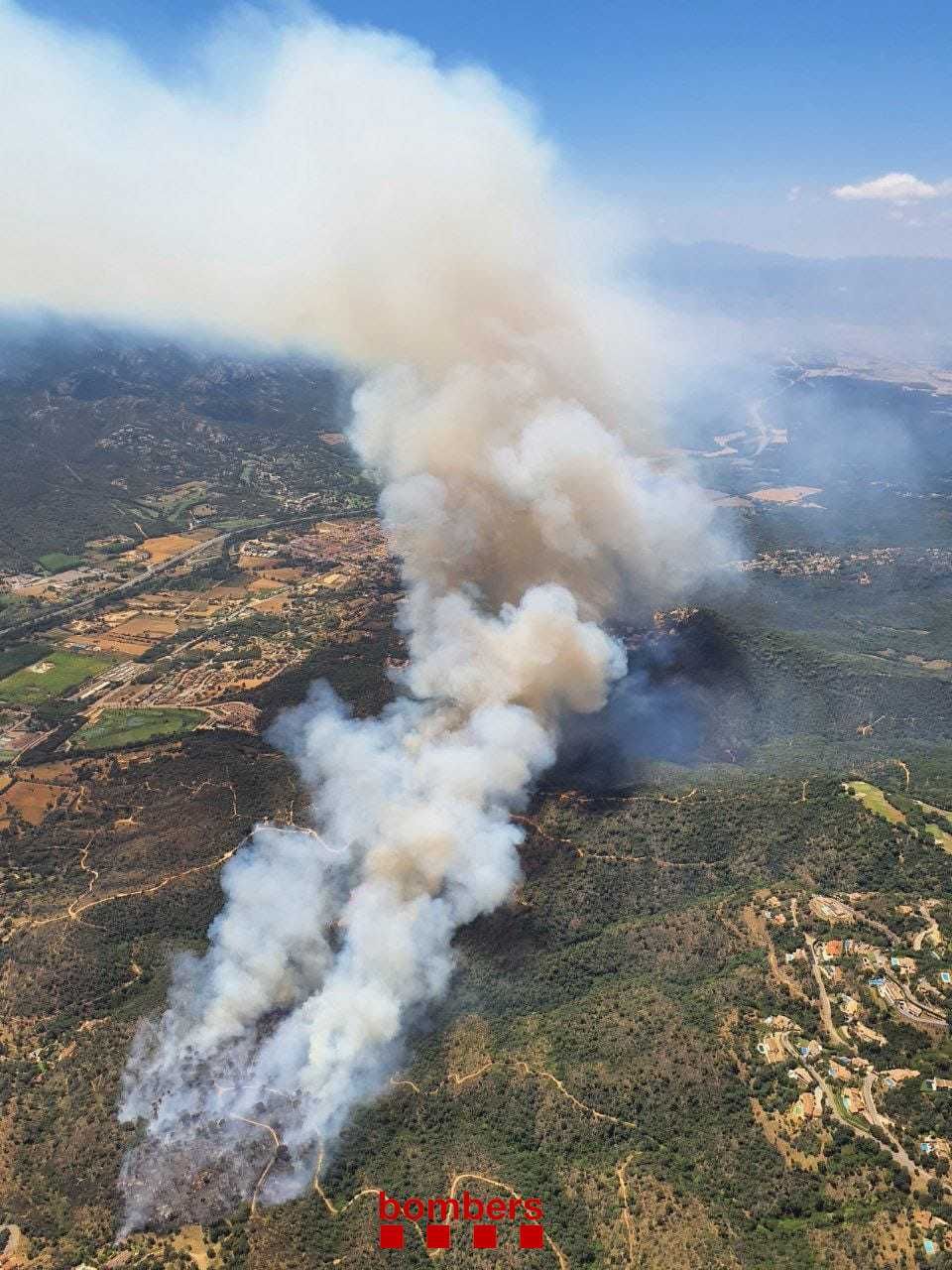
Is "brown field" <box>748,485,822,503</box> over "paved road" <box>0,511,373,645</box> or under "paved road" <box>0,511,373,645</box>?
over

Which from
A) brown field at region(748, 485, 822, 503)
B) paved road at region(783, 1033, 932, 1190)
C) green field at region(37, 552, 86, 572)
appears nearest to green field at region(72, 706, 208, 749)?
green field at region(37, 552, 86, 572)

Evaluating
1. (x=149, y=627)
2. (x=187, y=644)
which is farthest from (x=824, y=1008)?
(x=149, y=627)

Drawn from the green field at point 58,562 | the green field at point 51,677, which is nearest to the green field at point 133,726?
the green field at point 51,677

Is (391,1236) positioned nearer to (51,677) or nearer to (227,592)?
(51,677)

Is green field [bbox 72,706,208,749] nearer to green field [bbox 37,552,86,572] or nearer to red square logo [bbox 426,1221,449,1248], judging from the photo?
red square logo [bbox 426,1221,449,1248]

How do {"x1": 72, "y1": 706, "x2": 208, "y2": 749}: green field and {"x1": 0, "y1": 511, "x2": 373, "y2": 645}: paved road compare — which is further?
{"x1": 0, "y1": 511, "x2": 373, "y2": 645}: paved road

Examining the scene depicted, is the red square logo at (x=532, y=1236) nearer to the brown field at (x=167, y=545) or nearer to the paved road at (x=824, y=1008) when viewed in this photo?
the paved road at (x=824, y=1008)
